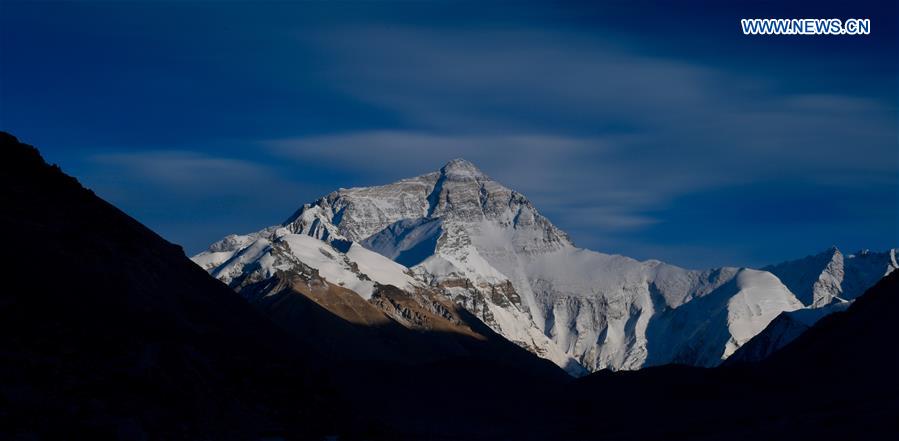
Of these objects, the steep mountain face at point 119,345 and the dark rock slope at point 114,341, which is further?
the steep mountain face at point 119,345

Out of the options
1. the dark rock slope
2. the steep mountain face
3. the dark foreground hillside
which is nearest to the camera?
the dark rock slope

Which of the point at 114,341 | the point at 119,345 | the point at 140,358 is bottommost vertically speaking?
the point at 140,358

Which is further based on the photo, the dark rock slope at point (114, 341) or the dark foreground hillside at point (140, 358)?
the dark foreground hillside at point (140, 358)

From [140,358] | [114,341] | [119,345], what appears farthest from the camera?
[114,341]

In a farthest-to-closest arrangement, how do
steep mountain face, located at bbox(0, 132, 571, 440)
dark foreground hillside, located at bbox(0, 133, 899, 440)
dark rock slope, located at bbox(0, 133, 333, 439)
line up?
dark foreground hillside, located at bbox(0, 133, 899, 440), steep mountain face, located at bbox(0, 132, 571, 440), dark rock slope, located at bbox(0, 133, 333, 439)

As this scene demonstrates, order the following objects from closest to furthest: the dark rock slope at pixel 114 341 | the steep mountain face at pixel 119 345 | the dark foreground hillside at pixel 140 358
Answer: the dark rock slope at pixel 114 341
the steep mountain face at pixel 119 345
the dark foreground hillside at pixel 140 358

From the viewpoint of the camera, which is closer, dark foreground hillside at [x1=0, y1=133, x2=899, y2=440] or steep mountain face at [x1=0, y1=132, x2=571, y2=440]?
steep mountain face at [x1=0, y1=132, x2=571, y2=440]

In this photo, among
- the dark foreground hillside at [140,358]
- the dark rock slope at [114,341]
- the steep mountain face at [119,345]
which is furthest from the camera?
the dark foreground hillside at [140,358]

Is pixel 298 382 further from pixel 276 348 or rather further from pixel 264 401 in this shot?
pixel 276 348

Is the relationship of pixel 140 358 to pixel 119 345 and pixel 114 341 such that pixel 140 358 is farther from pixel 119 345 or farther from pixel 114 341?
pixel 114 341

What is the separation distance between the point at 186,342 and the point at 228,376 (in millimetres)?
6705

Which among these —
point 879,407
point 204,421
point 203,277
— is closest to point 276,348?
point 203,277

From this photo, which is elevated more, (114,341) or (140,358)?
(114,341)

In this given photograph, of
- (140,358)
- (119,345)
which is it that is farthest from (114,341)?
(140,358)
